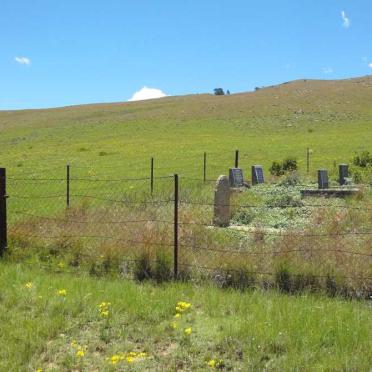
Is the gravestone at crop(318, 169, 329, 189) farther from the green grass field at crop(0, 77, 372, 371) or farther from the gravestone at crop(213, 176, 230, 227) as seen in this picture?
the gravestone at crop(213, 176, 230, 227)

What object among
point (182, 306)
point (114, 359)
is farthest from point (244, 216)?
point (114, 359)

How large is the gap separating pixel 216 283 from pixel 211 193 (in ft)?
32.9

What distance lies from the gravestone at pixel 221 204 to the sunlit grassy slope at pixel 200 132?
14.4 meters

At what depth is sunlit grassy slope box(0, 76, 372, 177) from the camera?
33.9 m

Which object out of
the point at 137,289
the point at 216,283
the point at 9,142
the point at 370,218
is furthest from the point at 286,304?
the point at 9,142

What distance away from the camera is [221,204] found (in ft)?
38.7

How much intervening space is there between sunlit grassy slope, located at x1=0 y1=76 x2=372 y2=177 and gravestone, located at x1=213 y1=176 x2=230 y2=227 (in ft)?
47.2

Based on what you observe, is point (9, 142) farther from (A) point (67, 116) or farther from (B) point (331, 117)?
(B) point (331, 117)

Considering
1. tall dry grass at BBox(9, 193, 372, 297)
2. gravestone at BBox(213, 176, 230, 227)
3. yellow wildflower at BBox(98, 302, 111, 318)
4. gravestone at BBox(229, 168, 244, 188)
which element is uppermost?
gravestone at BBox(229, 168, 244, 188)

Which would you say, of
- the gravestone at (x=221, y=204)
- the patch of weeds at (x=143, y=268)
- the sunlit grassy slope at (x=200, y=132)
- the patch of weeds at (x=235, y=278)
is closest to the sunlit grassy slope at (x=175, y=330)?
the patch of weeds at (x=235, y=278)

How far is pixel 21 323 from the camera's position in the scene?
5.99 meters

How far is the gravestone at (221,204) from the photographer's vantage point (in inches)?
461

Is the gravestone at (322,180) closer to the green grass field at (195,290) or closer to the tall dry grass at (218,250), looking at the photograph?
the green grass field at (195,290)

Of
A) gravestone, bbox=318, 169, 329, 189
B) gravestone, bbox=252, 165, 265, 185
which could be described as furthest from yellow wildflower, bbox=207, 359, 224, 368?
gravestone, bbox=252, 165, 265, 185
